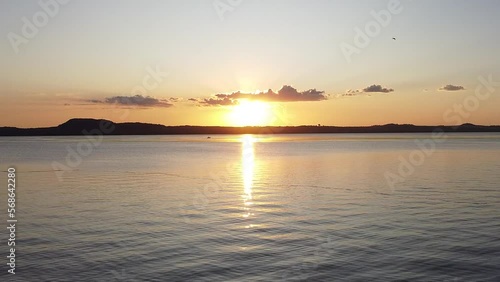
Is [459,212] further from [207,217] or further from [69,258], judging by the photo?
[69,258]

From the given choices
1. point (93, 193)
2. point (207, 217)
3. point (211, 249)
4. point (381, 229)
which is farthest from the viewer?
point (93, 193)

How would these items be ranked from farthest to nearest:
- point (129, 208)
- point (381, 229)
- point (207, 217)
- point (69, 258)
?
1. point (129, 208)
2. point (207, 217)
3. point (381, 229)
4. point (69, 258)

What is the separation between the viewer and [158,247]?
2341 cm

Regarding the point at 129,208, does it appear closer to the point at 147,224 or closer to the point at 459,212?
the point at 147,224

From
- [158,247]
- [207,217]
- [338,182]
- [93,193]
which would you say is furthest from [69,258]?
[338,182]

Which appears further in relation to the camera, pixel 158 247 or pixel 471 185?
pixel 471 185

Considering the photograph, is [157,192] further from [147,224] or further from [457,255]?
[457,255]

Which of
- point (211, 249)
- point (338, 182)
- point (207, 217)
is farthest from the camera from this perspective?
point (338, 182)

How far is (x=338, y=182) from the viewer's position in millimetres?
52719

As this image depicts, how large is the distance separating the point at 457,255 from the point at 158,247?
1411 centimetres

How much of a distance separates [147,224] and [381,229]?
14023 mm

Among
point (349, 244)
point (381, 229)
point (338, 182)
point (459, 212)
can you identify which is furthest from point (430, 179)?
point (349, 244)

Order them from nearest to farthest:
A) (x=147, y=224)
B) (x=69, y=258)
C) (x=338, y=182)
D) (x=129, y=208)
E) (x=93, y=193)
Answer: (x=69, y=258)
(x=147, y=224)
(x=129, y=208)
(x=93, y=193)
(x=338, y=182)

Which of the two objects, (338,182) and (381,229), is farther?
(338,182)
